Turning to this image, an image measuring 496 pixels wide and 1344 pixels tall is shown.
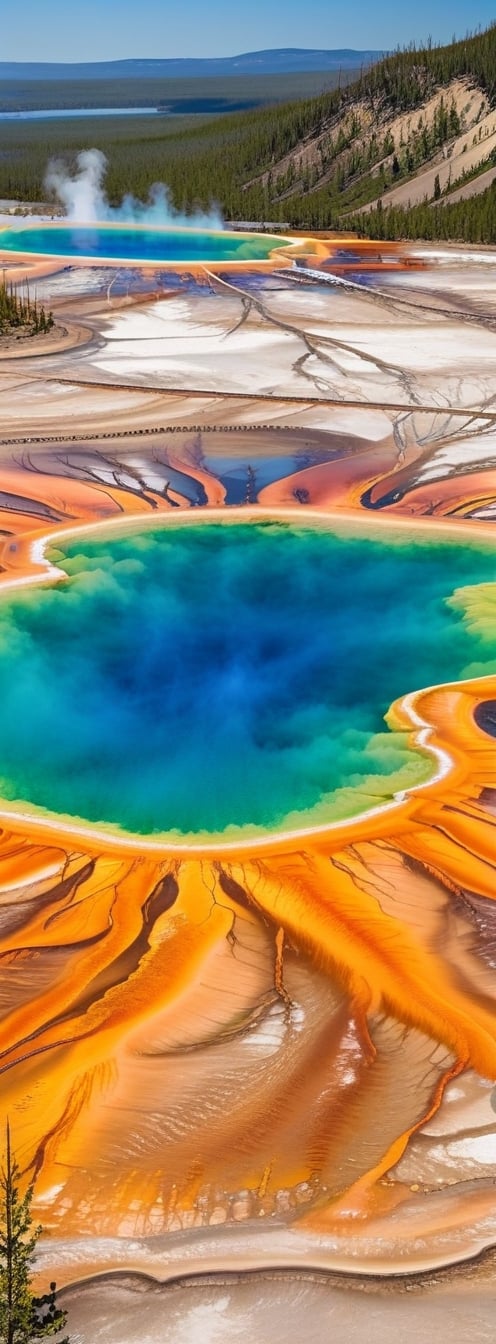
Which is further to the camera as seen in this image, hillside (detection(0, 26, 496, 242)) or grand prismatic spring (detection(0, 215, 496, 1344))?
hillside (detection(0, 26, 496, 242))

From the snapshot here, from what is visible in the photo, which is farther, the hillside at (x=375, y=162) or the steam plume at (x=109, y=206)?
the steam plume at (x=109, y=206)

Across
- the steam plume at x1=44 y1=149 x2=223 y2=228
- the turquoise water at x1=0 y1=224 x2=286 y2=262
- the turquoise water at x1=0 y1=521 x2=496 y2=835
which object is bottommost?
the turquoise water at x1=0 y1=521 x2=496 y2=835

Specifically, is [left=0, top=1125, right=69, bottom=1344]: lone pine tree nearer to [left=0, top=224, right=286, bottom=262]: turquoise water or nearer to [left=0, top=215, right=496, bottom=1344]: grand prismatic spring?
[left=0, top=215, right=496, bottom=1344]: grand prismatic spring

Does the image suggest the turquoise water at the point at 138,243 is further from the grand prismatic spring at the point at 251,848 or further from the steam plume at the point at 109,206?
the grand prismatic spring at the point at 251,848

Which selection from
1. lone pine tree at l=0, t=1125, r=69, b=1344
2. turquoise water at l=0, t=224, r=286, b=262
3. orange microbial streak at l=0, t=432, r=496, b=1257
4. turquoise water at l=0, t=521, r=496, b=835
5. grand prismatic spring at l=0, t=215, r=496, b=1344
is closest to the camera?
lone pine tree at l=0, t=1125, r=69, b=1344

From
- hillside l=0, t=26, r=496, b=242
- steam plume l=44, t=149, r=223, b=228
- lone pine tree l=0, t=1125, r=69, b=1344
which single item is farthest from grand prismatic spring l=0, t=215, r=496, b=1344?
steam plume l=44, t=149, r=223, b=228

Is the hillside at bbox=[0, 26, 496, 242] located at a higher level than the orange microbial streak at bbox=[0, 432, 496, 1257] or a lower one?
higher

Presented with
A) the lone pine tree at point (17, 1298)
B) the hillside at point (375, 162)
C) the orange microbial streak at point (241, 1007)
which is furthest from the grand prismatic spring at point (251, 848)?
the hillside at point (375, 162)

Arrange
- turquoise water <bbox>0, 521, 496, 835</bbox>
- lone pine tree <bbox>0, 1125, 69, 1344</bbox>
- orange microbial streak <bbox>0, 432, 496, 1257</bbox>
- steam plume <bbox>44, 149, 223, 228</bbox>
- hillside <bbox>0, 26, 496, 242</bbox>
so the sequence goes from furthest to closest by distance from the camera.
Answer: steam plume <bbox>44, 149, 223, 228</bbox> < hillside <bbox>0, 26, 496, 242</bbox> < turquoise water <bbox>0, 521, 496, 835</bbox> < orange microbial streak <bbox>0, 432, 496, 1257</bbox> < lone pine tree <bbox>0, 1125, 69, 1344</bbox>
